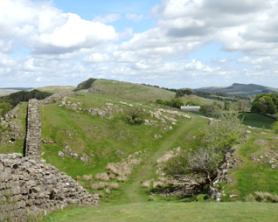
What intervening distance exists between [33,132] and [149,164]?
22.4 metres

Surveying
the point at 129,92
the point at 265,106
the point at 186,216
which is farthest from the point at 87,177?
the point at 129,92

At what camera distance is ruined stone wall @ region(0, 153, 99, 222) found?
13.1 m

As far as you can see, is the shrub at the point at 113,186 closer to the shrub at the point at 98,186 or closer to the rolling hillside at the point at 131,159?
the rolling hillside at the point at 131,159

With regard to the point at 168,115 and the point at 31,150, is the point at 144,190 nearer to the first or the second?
the point at 31,150

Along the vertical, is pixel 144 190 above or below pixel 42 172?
below

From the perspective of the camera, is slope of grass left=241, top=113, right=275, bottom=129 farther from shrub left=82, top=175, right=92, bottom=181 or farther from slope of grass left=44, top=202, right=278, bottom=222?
slope of grass left=44, top=202, right=278, bottom=222

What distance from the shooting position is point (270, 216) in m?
11.7

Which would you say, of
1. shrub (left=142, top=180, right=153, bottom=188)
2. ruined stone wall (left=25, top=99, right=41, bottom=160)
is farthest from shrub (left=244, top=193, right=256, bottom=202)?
ruined stone wall (left=25, top=99, right=41, bottom=160)

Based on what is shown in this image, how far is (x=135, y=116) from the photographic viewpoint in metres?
61.2

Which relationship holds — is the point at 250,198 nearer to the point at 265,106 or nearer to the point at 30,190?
the point at 30,190

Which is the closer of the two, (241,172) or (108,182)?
(241,172)

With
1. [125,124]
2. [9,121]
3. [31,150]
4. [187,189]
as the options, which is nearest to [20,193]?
[187,189]

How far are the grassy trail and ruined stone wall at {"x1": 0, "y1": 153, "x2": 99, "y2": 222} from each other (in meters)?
11.8

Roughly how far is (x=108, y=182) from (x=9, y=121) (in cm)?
2410
